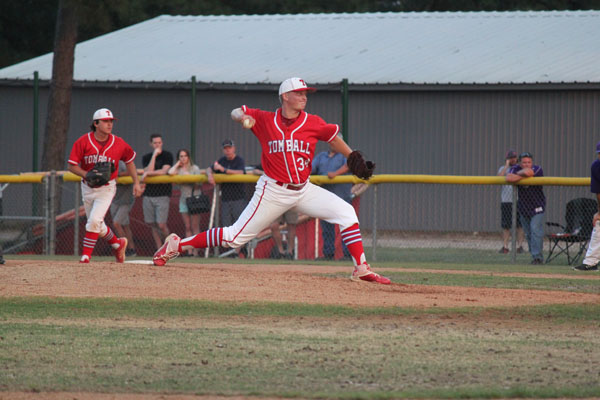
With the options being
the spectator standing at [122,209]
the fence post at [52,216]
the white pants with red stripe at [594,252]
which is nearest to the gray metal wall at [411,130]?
the white pants with red stripe at [594,252]

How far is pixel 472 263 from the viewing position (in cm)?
1592

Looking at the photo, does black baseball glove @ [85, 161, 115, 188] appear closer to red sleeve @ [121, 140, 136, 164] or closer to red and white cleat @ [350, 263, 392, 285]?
red sleeve @ [121, 140, 136, 164]

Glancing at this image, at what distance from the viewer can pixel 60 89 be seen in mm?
21219

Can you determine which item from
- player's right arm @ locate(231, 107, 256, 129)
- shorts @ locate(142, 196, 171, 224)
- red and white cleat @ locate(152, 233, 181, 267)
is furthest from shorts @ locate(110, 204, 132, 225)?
player's right arm @ locate(231, 107, 256, 129)

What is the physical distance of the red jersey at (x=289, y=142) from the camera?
1000 cm

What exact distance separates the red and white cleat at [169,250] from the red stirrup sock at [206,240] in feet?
0.27

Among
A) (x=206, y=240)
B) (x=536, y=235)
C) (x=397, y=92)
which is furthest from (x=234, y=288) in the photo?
(x=397, y=92)

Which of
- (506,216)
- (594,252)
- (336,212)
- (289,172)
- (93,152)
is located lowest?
(594,252)

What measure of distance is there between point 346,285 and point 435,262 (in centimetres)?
607

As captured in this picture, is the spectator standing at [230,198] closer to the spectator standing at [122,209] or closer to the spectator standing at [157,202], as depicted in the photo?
the spectator standing at [157,202]

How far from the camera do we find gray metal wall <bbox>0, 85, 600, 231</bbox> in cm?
2072

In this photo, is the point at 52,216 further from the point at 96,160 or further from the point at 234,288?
the point at 234,288

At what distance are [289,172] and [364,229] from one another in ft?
35.4

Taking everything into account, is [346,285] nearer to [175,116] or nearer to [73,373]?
[73,373]
